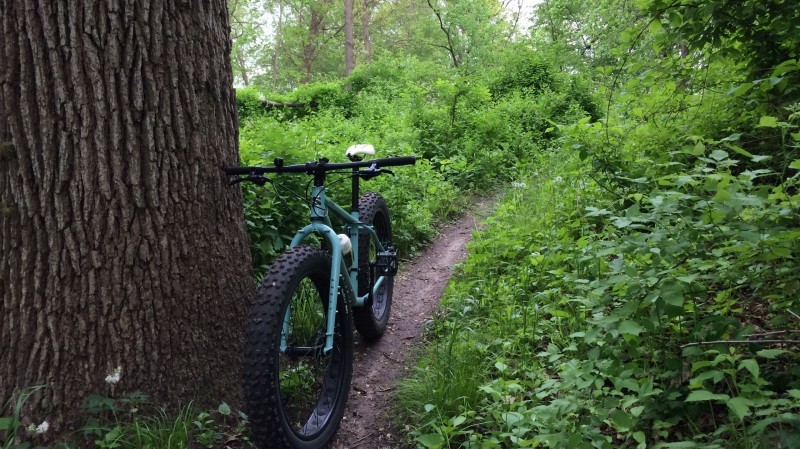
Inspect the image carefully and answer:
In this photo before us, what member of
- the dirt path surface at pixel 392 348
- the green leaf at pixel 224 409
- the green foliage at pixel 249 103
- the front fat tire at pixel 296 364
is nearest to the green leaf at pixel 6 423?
the green leaf at pixel 224 409

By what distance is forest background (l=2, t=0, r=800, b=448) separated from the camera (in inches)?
74.7

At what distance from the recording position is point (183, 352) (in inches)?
94.3

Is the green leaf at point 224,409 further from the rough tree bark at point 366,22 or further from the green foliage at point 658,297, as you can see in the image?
the rough tree bark at point 366,22

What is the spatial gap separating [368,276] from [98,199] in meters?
1.83

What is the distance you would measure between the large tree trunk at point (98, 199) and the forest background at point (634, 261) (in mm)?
218

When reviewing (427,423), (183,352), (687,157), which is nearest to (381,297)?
(427,423)

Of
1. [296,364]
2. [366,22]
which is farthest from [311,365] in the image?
[366,22]

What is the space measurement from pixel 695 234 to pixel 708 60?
80.3 inches

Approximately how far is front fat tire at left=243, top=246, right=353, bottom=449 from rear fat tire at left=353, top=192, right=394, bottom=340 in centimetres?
57

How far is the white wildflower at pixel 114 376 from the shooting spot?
7.09ft

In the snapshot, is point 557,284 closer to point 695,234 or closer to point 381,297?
point 381,297

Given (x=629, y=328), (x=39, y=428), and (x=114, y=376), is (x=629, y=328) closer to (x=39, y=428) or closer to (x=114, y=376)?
(x=114, y=376)

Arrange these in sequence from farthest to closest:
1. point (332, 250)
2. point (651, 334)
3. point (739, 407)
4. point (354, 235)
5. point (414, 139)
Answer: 1. point (414, 139)
2. point (354, 235)
3. point (332, 250)
4. point (651, 334)
5. point (739, 407)

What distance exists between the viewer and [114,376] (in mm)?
2178
